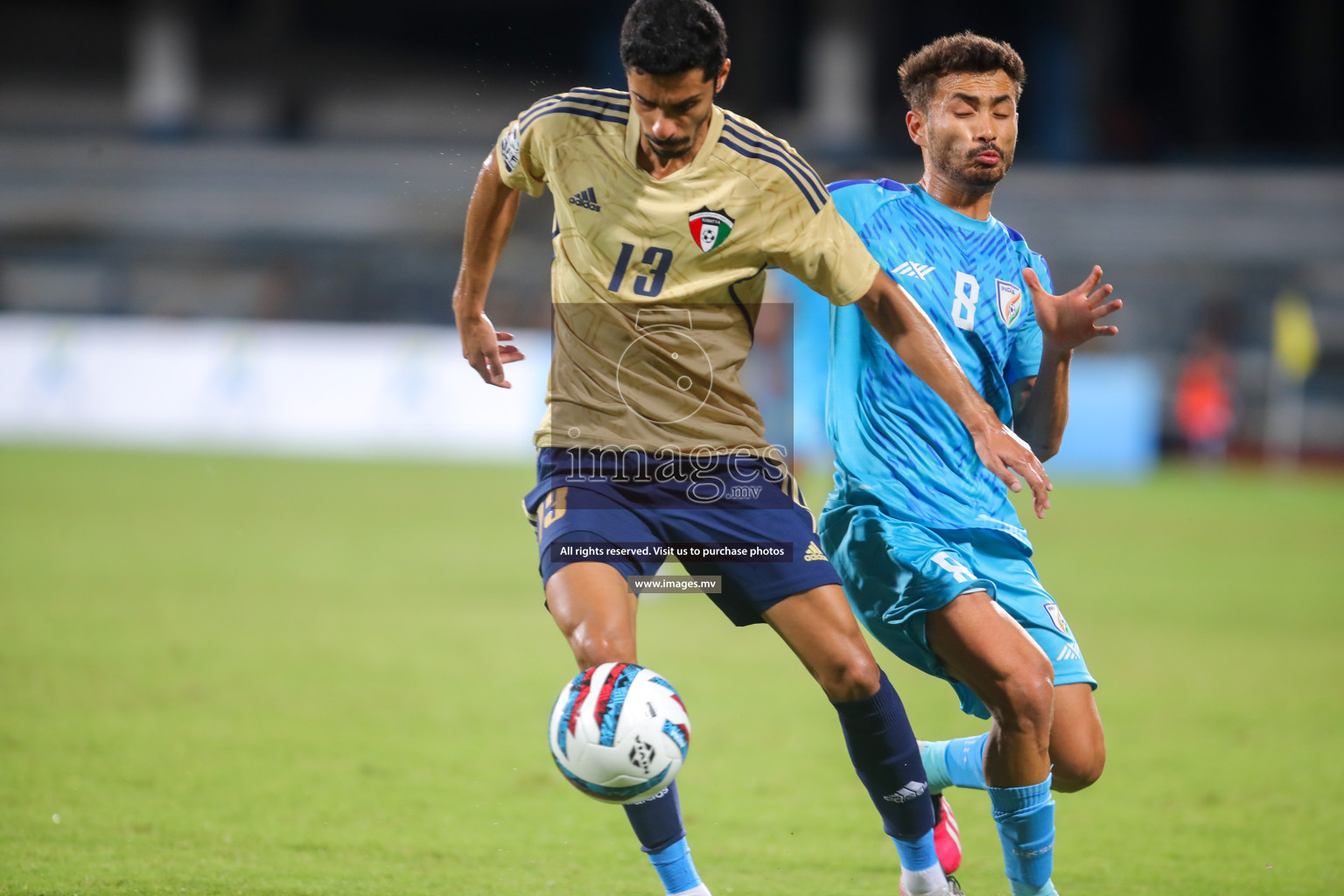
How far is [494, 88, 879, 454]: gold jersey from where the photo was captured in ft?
11.7

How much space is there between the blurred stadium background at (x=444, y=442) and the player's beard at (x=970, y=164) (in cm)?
102

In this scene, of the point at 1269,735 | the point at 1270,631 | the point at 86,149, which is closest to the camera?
the point at 1269,735

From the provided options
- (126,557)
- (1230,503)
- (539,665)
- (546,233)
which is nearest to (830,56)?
(546,233)

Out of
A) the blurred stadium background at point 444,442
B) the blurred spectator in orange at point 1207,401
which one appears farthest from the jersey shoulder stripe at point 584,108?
Result: the blurred spectator in orange at point 1207,401

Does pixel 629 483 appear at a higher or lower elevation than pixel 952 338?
lower

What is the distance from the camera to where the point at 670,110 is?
3418 mm

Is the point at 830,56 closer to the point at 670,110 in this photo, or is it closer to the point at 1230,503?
the point at 1230,503

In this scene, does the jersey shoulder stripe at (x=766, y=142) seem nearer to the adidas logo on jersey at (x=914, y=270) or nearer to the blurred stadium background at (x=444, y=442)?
the adidas logo on jersey at (x=914, y=270)

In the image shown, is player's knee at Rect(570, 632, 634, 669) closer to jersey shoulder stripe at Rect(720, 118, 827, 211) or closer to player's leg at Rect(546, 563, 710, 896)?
player's leg at Rect(546, 563, 710, 896)

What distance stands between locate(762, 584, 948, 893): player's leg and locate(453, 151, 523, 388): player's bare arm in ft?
3.63

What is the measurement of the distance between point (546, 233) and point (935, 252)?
1950 cm

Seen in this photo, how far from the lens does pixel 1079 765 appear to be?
3881 mm

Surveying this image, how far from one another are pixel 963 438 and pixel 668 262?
107 cm

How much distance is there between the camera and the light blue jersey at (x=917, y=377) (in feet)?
13.0
